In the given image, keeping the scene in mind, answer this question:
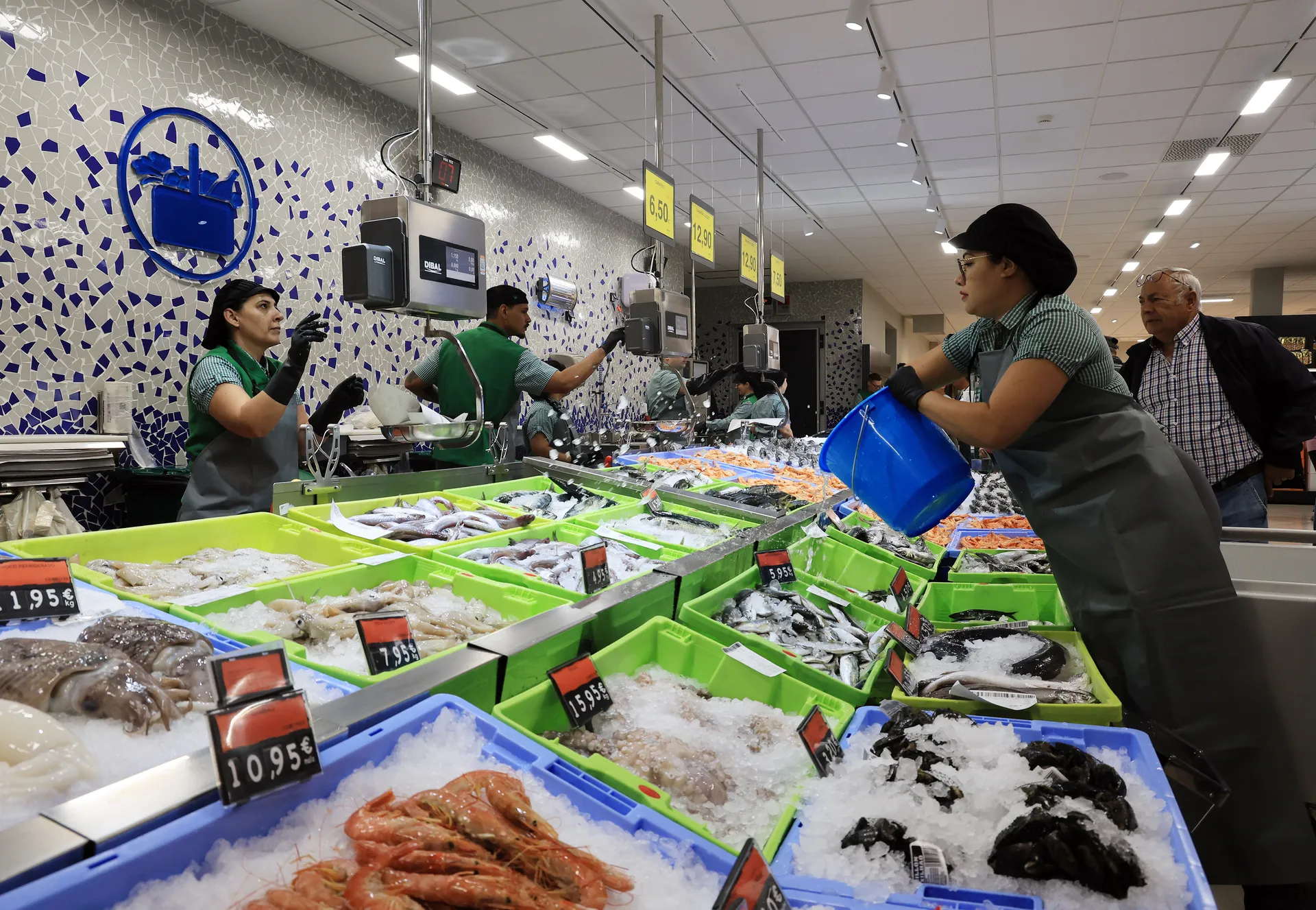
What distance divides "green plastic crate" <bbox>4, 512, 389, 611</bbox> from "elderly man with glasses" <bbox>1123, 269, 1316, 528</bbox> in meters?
4.02

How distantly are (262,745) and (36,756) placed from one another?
305mm

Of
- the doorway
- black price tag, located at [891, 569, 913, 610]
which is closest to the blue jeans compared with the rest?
black price tag, located at [891, 569, 913, 610]

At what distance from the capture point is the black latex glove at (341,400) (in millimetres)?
3451

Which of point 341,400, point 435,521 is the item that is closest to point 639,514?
point 435,521

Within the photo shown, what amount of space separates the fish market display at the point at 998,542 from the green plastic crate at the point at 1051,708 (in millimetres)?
1910

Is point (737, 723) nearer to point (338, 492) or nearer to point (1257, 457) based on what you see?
point (338, 492)

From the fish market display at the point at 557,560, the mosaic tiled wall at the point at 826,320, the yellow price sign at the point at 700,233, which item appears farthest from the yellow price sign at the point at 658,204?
the mosaic tiled wall at the point at 826,320

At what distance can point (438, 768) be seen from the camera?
1227 millimetres

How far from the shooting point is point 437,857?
97 cm

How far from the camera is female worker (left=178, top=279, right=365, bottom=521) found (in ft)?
9.57

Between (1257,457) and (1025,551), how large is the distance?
1625 millimetres

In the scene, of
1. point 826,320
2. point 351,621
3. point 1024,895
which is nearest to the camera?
point 1024,895

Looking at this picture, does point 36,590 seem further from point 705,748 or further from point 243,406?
point 243,406

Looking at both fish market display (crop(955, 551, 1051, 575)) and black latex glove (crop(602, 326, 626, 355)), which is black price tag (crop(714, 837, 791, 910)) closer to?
fish market display (crop(955, 551, 1051, 575))
